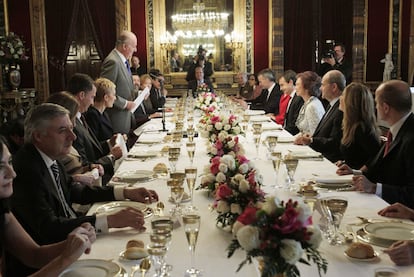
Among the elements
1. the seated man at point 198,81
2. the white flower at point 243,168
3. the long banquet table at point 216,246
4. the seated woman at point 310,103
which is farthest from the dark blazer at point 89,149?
the seated man at point 198,81

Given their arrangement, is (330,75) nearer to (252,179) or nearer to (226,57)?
(252,179)

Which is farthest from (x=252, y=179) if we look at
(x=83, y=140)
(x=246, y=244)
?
(x=83, y=140)

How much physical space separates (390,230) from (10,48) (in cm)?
872

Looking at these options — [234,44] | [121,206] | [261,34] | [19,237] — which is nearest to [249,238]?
[19,237]

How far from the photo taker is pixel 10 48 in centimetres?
954

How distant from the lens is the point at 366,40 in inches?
426

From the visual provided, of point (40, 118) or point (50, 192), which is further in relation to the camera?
point (40, 118)

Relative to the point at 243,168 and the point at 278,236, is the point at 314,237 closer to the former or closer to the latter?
the point at 278,236

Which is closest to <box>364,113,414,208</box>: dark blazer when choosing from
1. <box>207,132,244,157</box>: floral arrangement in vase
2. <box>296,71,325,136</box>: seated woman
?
<box>207,132,244,157</box>: floral arrangement in vase

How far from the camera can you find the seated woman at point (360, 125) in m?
3.77

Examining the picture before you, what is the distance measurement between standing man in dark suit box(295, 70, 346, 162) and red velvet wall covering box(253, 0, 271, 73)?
6.42 meters

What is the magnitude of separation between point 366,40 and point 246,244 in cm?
1025

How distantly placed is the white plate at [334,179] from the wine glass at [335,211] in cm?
87

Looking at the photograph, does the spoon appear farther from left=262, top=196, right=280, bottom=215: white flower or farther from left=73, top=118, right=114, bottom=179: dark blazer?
left=73, top=118, right=114, bottom=179: dark blazer
